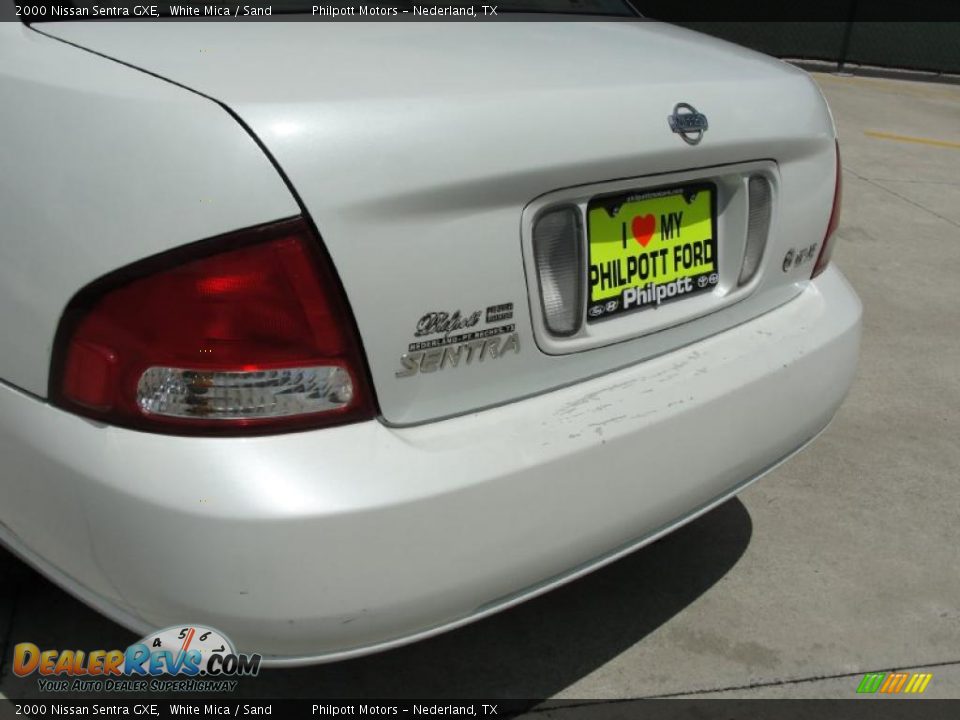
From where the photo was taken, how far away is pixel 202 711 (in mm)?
2270

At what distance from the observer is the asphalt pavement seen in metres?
2.42

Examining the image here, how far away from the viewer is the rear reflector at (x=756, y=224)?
227 cm

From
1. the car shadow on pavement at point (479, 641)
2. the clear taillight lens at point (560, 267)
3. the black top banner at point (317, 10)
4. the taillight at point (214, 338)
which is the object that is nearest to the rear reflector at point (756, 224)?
the clear taillight lens at point (560, 267)

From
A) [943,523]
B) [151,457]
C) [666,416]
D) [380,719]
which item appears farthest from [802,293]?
[151,457]

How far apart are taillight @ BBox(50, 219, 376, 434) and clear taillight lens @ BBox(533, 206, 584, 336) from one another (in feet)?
1.26

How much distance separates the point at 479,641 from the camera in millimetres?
2529

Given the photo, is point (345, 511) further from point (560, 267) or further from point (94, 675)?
point (94, 675)

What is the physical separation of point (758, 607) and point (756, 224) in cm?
102

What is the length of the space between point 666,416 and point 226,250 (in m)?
0.85

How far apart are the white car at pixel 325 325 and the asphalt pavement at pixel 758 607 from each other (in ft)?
1.99

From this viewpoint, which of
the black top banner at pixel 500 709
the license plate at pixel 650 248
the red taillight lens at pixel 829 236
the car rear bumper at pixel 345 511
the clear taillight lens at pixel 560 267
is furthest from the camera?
the red taillight lens at pixel 829 236

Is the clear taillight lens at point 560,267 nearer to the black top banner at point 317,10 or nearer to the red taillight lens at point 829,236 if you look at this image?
the black top banner at point 317,10

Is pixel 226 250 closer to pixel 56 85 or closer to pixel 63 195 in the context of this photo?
pixel 63 195

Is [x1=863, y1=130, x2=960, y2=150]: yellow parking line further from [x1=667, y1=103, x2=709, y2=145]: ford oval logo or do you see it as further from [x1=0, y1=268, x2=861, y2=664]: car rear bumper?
[x1=0, y1=268, x2=861, y2=664]: car rear bumper
